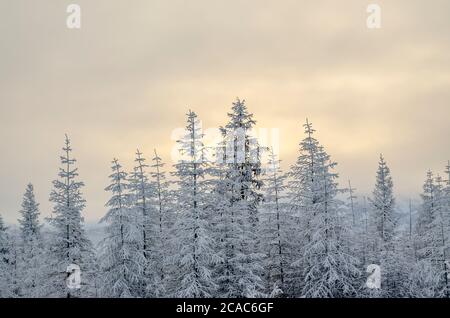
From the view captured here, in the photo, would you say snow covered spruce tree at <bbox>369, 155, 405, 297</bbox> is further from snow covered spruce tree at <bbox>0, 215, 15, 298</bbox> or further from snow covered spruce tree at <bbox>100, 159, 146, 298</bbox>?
snow covered spruce tree at <bbox>0, 215, 15, 298</bbox>

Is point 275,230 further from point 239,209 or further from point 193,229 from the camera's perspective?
point 193,229

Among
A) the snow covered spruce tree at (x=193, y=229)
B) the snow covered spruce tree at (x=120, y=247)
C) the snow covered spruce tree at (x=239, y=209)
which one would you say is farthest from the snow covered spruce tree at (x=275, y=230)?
the snow covered spruce tree at (x=120, y=247)

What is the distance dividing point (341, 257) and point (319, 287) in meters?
2.61

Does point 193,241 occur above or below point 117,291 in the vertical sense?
above

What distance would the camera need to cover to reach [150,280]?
34875 mm

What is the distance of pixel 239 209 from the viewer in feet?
113

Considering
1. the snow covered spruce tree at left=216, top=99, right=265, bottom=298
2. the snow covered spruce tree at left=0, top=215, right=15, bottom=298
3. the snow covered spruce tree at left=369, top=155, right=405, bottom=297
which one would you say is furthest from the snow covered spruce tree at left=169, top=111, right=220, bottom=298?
the snow covered spruce tree at left=0, top=215, right=15, bottom=298

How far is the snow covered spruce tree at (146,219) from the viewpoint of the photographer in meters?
35.1

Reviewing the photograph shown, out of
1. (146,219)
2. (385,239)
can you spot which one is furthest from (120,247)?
(385,239)

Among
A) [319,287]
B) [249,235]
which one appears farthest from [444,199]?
[249,235]
